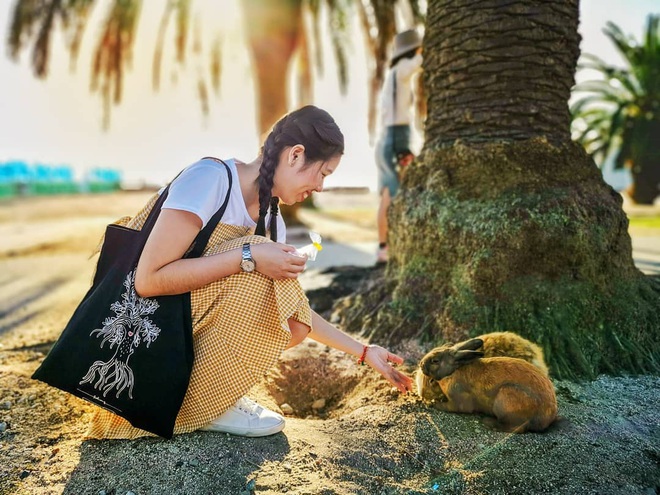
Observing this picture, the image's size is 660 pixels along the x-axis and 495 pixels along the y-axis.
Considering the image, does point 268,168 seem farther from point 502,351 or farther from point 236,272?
point 502,351

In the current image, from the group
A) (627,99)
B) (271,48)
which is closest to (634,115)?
(627,99)

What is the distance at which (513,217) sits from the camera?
3.14 metres

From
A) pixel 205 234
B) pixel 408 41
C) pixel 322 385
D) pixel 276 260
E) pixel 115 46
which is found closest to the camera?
pixel 276 260

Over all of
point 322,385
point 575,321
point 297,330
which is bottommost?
point 322,385

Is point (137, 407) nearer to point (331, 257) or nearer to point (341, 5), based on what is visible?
point (331, 257)

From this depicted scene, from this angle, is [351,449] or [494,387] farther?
[494,387]

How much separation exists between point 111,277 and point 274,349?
74 centimetres

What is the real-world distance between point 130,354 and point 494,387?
1.55 metres

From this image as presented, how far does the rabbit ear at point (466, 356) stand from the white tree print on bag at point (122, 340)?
4.35ft

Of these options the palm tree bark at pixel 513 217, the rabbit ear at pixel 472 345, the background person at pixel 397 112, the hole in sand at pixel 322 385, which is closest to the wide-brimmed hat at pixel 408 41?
the background person at pixel 397 112

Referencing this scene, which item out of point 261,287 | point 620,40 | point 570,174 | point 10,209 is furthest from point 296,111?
point 620,40

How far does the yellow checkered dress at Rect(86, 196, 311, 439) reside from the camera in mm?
2326

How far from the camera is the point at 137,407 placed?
7.51ft

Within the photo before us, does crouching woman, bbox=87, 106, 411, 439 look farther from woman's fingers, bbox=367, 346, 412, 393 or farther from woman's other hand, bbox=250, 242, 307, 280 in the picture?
woman's fingers, bbox=367, 346, 412, 393
